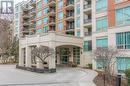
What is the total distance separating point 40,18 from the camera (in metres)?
69.2

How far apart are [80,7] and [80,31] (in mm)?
4457

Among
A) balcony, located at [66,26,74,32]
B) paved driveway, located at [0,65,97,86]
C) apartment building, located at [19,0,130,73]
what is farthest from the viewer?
balcony, located at [66,26,74,32]

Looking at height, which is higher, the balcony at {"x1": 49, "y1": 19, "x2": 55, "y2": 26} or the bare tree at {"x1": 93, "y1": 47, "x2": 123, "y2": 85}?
the balcony at {"x1": 49, "y1": 19, "x2": 55, "y2": 26}

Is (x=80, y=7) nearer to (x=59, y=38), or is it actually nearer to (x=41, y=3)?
(x=59, y=38)

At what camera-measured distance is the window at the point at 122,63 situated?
31438 mm

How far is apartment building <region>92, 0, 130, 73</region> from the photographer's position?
31.8m

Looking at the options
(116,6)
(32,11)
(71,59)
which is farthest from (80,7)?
(32,11)

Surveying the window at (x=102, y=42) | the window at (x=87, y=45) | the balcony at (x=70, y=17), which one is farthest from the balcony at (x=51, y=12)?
the window at (x=102, y=42)

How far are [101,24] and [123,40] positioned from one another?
6375mm

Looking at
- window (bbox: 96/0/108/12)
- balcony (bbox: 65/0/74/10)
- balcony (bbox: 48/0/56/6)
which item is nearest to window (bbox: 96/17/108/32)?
window (bbox: 96/0/108/12)

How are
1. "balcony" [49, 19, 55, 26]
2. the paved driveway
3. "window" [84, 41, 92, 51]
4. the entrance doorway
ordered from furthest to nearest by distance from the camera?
1. "balcony" [49, 19, 55, 26]
2. the entrance doorway
3. "window" [84, 41, 92, 51]
4. the paved driveway

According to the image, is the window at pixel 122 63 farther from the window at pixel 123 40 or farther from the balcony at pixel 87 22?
the balcony at pixel 87 22

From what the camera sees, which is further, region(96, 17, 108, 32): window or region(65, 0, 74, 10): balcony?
region(65, 0, 74, 10): balcony

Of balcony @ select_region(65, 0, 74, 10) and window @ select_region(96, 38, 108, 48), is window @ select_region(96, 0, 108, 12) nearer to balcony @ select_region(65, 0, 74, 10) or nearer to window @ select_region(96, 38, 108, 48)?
window @ select_region(96, 38, 108, 48)
